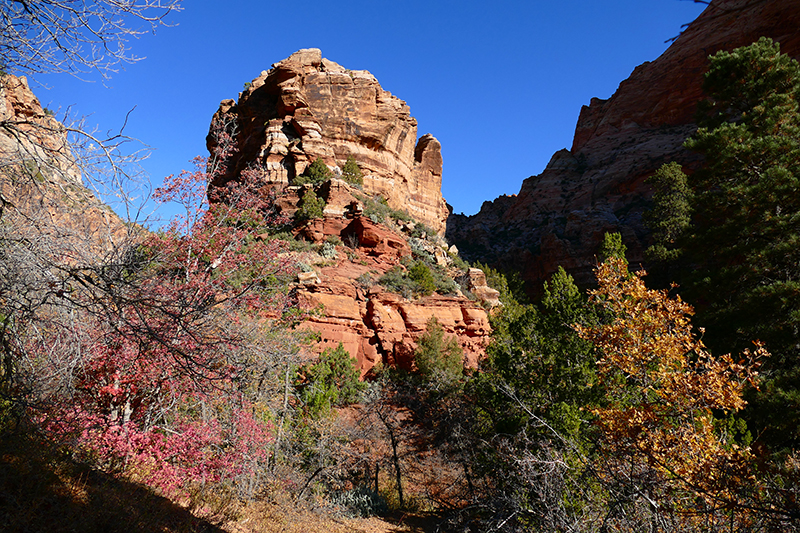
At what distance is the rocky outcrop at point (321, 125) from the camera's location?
32.3 meters

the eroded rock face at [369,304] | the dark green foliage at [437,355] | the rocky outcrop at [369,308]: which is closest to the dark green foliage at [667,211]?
the eroded rock face at [369,304]

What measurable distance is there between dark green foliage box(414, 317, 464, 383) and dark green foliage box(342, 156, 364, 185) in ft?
55.6

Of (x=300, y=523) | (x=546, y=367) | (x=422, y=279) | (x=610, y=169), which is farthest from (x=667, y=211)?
(x=300, y=523)

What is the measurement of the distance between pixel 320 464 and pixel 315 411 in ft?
7.33

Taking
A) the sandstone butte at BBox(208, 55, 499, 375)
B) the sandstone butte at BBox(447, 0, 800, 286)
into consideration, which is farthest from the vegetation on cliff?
the sandstone butte at BBox(447, 0, 800, 286)

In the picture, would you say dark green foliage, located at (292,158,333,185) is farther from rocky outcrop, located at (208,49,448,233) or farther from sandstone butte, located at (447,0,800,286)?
sandstone butte, located at (447,0,800,286)

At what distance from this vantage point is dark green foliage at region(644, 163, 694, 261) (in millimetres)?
29266

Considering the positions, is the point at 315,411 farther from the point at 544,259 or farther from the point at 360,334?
the point at 544,259

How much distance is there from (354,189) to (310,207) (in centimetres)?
605

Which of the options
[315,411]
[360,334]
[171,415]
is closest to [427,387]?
[360,334]

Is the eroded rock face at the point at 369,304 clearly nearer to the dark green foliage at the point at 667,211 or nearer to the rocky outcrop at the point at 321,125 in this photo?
the rocky outcrop at the point at 321,125

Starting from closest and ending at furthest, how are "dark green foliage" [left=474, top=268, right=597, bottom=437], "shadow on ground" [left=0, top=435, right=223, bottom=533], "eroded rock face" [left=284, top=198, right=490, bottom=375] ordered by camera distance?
"shadow on ground" [left=0, top=435, right=223, bottom=533] → "dark green foliage" [left=474, top=268, right=597, bottom=437] → "eroded rock face" [left=284, top=198, right=490, bottom=375]

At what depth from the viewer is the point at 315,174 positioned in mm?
30062

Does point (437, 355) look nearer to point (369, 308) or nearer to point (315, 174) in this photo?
point (369, 308)
